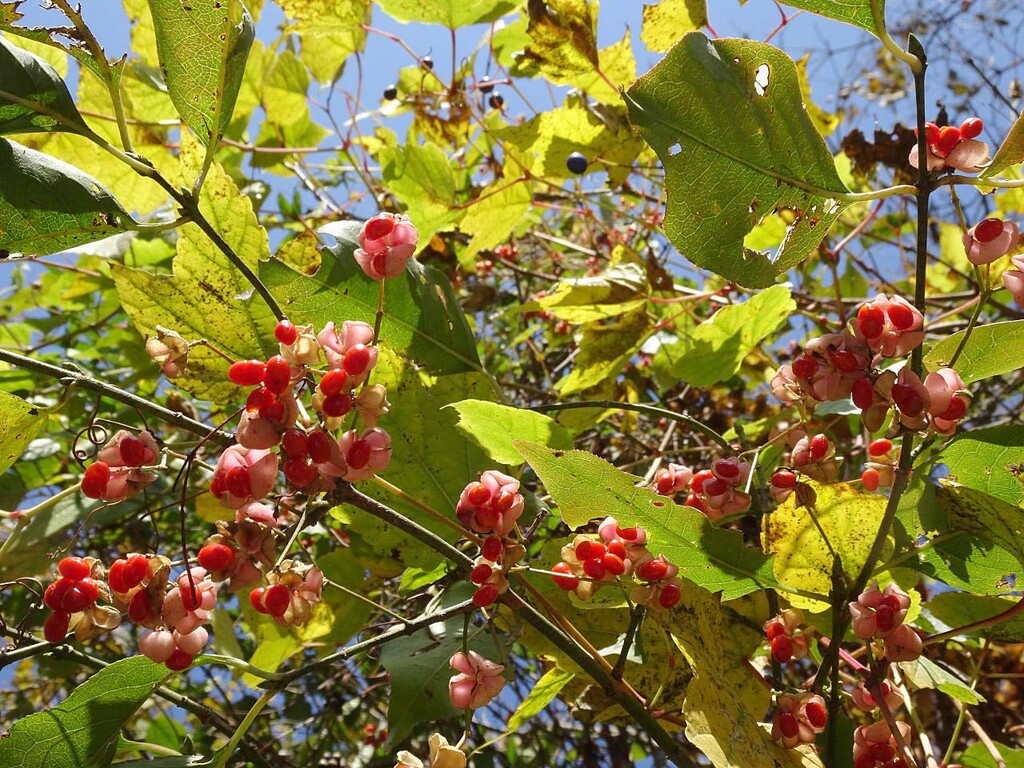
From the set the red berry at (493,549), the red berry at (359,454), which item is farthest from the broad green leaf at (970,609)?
the red berry at (359,454)

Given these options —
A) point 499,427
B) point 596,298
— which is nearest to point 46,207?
point 499,427

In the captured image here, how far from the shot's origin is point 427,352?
810 millimetres

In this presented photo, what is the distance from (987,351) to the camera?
0.67 metres

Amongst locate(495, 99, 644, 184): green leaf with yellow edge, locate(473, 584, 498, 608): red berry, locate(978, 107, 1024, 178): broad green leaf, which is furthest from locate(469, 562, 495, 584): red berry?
locate(495, 99, 644, 184): green leaf with yellow edge

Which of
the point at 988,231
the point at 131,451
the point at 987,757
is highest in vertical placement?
the point at 988,231

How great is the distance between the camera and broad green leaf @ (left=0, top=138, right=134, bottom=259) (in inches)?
22.7

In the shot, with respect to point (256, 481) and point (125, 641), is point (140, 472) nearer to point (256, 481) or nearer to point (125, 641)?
point (256, 481)

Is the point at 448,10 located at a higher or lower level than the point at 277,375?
higher

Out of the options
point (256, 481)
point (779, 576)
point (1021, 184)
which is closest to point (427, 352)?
point (256, 481)

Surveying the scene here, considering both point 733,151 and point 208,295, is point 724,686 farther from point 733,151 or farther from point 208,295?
point 208,295

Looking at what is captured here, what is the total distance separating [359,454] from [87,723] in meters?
0.36

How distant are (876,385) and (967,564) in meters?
0.22

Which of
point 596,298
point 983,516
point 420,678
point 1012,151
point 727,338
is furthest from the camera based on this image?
point 596,298

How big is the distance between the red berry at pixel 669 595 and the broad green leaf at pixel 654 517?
2 cm
